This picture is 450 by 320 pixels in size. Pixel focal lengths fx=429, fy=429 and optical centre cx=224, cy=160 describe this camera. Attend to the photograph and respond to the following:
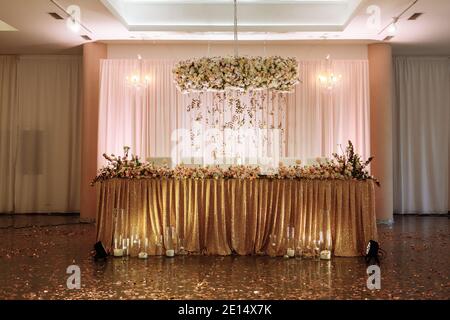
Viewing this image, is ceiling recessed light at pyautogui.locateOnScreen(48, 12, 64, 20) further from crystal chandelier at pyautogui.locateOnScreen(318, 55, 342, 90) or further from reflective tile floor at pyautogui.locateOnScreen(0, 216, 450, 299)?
crystal chandelier at pyautogui.locateOnScreen(318, 55, 342, 90)

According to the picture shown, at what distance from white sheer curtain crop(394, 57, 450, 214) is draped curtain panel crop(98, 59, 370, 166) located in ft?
4.70

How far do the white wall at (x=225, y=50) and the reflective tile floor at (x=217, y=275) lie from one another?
482 cm

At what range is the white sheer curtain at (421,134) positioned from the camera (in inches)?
413

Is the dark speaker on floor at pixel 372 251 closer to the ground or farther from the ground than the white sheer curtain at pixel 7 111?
closer to the ground

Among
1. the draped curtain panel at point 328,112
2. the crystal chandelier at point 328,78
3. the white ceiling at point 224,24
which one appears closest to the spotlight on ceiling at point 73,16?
the white ceiling at point 224,24

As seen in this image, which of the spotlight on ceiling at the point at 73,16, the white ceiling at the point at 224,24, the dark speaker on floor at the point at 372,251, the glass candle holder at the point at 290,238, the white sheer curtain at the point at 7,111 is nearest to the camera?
the dark speaker on floor at the point at 372,251

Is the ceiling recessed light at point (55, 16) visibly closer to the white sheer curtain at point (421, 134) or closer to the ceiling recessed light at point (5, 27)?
the ceiling recessed light at point (5, 27)

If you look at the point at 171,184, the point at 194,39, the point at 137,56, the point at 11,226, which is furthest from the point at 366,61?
the point at 11,226

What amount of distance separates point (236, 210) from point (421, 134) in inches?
269

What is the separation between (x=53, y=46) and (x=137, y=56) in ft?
6.26

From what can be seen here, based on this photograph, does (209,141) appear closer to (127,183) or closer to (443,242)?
(127,183)

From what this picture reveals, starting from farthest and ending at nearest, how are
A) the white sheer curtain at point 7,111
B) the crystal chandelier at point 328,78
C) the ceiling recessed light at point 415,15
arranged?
the white sheer curtain at point 7,111 → the crystal chandelier at point 328,78 → the ceiling recessed light at point 415,15

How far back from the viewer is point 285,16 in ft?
28.8

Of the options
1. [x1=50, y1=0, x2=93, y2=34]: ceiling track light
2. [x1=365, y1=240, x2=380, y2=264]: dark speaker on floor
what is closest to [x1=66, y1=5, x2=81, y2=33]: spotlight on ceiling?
[x1=50, y1=0, x2=93, y2=34]: ceiling track light
